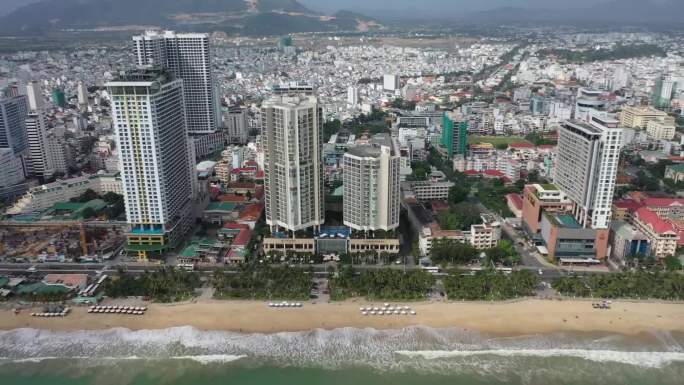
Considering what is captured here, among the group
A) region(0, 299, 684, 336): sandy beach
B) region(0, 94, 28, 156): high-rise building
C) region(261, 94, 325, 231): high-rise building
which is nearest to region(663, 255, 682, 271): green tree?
region(0, 299, 684, 336): sandy beach

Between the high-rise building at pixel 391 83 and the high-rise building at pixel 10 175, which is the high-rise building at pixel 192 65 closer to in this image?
the high-rise building at pixel 10 175

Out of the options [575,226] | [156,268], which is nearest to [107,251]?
[156,268]

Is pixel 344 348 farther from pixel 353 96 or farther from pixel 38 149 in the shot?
pixel 353 96

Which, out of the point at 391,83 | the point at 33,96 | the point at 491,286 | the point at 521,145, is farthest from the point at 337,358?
the point at 391,83

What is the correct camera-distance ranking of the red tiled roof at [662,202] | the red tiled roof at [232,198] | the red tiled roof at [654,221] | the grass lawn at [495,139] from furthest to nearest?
the grass lawn at [495,139]
the red tiled roof at [232,198]
the red tiled roof at [662,202]
the red tiled roof at [654,221]

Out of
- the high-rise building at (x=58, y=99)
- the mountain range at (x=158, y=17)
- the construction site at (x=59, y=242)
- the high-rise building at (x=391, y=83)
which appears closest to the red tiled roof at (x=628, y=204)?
the construction site at (x=59, y=242)

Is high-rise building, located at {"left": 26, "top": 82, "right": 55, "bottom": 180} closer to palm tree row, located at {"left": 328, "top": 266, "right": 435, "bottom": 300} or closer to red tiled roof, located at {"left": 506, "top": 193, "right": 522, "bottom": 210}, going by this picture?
palm tree row, located at {"left": 328, "top": 266, "right": 435, "bottom": 300}
